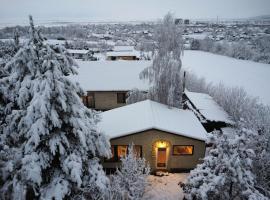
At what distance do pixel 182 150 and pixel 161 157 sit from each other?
153cm

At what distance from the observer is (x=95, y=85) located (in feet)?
83.9

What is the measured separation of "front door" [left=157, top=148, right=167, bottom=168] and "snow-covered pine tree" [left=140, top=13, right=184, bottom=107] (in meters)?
5.26

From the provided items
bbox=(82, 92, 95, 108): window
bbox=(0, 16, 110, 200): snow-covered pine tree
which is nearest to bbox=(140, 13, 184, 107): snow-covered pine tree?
bbox=(82, 92, 95, 108): window

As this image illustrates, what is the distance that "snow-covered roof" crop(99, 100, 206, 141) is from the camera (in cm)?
1564

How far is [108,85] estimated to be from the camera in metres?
25.5

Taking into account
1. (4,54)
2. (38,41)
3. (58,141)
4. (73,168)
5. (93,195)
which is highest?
(38,41)

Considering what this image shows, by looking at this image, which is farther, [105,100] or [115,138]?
[105,100]

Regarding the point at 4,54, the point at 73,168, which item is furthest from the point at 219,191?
the point at 4,54

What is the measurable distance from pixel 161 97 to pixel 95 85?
26.2ft

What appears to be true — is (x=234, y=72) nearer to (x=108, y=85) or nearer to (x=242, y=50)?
(x=242, y=50)

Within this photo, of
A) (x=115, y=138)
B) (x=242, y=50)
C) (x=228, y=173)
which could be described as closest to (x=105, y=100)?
(x=115, y=138)

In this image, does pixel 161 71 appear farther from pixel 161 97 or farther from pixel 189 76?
pixel 189 76

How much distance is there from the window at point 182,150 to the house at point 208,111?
23.4 feet

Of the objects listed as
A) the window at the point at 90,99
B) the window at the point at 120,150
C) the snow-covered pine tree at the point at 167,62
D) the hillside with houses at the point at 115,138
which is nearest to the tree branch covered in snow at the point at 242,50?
the hillside with houses at the point at 115,138
